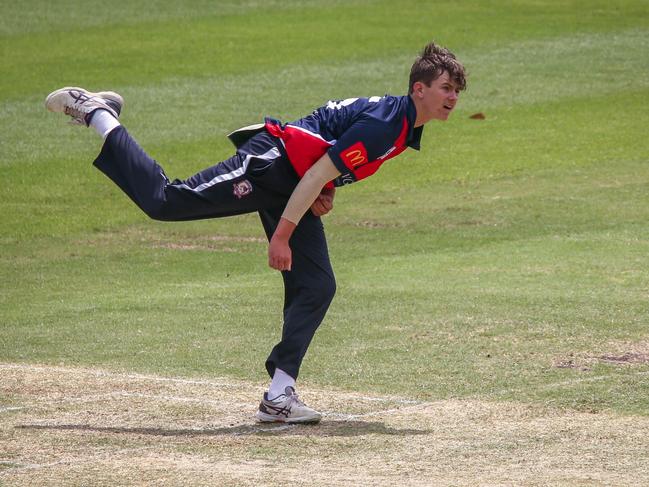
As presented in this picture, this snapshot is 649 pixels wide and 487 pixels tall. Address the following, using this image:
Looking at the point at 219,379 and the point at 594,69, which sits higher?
the point at 594,69

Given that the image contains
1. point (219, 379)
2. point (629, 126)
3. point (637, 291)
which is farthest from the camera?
point (629, 126)

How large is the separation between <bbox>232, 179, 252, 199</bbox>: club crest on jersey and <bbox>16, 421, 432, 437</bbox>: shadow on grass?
1314 mm

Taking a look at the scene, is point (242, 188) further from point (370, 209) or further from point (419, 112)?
point (370, 209)

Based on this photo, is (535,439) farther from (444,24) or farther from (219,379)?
(444,24)

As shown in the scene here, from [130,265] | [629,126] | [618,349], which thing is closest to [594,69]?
[629,126]

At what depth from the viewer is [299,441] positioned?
7.43 meters

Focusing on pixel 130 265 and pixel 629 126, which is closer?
pixel 130 265

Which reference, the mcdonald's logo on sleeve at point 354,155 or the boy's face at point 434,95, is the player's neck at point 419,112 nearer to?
the boy's face at point 434,95

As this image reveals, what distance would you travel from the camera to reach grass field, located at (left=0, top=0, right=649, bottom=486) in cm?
729

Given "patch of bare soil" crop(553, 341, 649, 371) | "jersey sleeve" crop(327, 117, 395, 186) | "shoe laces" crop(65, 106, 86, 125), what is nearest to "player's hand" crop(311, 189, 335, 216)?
"jersey sleeve" crop(327, 117, 395, 186)

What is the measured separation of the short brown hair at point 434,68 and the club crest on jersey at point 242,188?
106 centimetres

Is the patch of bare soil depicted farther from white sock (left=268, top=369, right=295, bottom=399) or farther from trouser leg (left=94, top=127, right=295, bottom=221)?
trouser leg (left=94, top=127, right=295, bottom=221)

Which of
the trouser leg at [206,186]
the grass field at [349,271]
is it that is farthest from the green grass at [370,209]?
the trouser leg at [206,186]

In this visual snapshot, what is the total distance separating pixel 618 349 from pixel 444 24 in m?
23.1
